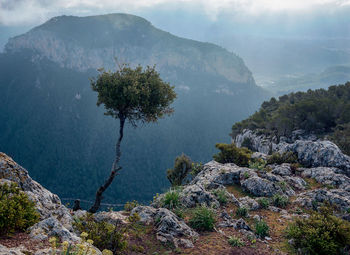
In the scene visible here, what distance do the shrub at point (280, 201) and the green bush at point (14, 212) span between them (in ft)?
36.6

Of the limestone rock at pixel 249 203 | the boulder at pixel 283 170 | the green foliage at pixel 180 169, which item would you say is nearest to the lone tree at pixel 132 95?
the limestone rock at pixel 249 203

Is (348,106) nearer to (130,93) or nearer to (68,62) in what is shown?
(130,93)

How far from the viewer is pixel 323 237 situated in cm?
736

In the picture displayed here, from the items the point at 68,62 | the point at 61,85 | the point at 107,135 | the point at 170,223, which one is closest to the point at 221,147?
the point at 170,223

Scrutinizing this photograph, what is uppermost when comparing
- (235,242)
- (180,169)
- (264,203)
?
(264,203)

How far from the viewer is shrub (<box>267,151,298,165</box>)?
1967 centimetres

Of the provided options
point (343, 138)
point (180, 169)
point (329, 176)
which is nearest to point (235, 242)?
point (329, 176)

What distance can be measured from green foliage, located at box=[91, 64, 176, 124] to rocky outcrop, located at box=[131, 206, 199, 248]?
26.9 feet

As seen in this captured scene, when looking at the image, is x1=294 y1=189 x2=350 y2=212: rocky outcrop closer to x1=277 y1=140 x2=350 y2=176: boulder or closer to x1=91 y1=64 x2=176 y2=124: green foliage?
x1=277 y1=140 x2=350 y2=176: boulder

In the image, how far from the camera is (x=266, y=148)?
113 feet

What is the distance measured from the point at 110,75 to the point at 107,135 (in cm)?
11432

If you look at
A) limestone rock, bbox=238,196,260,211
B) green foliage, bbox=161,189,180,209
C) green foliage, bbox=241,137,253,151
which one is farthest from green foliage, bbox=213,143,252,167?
green foliage, bbox=241,137,253,151

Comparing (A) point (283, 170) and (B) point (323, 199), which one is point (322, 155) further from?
(B) point (323, 199)

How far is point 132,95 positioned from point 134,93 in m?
0.26
